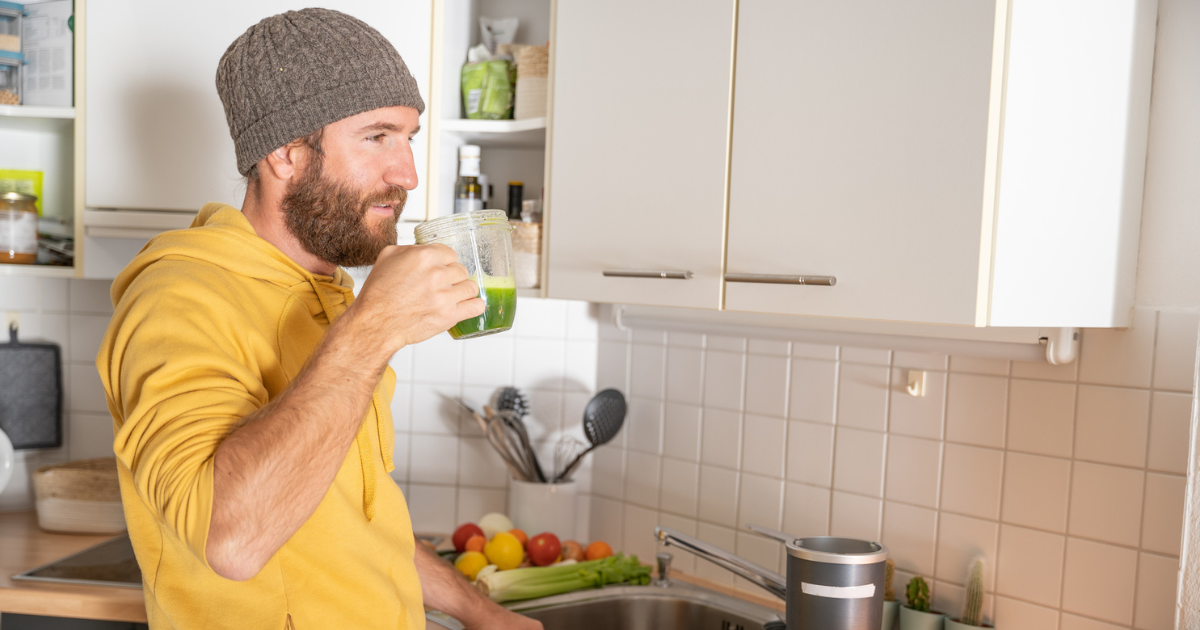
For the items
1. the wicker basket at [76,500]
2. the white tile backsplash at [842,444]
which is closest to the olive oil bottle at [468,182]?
the white tile backsplash at [842,444]

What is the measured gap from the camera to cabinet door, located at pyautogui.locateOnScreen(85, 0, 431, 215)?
1.74m

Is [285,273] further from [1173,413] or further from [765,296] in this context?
[1173,413]

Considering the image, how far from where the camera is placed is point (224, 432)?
78 cm

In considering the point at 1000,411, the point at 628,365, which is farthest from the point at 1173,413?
the point at 628,365

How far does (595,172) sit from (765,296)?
402 mm

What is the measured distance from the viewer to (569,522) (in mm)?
1954

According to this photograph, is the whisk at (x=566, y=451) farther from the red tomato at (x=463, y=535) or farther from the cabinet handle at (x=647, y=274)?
the cabinet handle at (x=647, y=274)

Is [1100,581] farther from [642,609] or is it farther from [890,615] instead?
[642,609]

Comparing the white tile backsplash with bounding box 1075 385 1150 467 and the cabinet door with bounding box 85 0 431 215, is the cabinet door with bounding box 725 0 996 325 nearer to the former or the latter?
the white tile backsplash with bounding box 1075 385 1150 467

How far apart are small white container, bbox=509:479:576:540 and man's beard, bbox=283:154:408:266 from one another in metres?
0.95

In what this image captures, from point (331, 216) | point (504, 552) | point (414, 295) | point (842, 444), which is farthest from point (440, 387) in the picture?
point (414, 295)

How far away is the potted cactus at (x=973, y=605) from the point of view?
4.50ft

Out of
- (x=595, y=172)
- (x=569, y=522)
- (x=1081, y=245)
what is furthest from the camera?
(x=569, y=522)

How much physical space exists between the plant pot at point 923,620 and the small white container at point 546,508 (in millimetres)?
773
